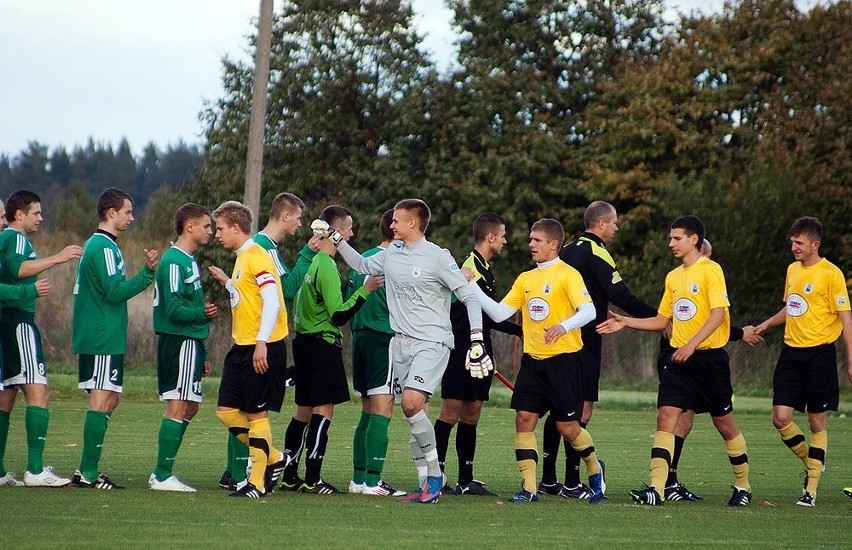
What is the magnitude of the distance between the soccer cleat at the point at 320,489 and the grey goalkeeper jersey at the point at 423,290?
1.54 metres

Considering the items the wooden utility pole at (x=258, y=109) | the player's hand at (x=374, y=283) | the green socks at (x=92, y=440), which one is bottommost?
the green socks at (x=92, y=440)

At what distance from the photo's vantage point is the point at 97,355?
10.3 m

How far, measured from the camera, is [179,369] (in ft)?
33.8

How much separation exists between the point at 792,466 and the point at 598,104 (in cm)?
2795

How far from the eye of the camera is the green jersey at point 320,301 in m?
10.4

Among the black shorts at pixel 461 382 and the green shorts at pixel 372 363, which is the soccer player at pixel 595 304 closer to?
the black shorts at pixel 461 382

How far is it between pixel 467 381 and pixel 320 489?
5.02 feet

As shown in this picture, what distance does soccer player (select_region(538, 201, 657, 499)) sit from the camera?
10812mm

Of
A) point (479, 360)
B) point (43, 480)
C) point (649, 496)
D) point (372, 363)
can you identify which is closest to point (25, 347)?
point (43, 480)

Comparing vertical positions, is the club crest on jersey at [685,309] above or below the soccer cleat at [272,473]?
above

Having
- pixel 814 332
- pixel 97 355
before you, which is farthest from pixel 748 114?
pixel 97 355

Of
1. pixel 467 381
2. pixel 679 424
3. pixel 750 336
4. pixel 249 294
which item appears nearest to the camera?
pixel 249 294

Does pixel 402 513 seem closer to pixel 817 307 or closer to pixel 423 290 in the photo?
pixel 423 290

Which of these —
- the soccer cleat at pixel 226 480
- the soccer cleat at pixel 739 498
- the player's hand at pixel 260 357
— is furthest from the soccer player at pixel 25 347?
the soccer cleat at pixel 739 498
